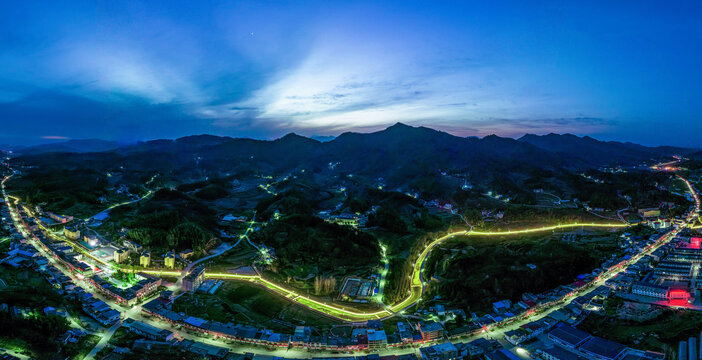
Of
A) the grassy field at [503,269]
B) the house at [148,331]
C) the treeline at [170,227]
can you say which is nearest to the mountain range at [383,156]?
the grassy field at [503,269]

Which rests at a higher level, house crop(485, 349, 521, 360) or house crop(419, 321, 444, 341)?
house crop(419, 321, 444, 341)

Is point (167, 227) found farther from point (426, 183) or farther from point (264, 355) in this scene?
point (426, 183)

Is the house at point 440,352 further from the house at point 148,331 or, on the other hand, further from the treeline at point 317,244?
the house at point 148,331

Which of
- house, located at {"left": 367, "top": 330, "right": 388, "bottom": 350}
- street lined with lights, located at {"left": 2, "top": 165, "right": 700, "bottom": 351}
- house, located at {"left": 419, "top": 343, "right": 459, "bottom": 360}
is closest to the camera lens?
house, located at {"left": 419, "top": 343, "right": 459, "bottom": 360}

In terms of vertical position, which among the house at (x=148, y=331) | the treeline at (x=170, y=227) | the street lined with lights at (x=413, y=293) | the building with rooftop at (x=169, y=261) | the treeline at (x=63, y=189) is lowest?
the street lined with lights at (x=413, y=293)

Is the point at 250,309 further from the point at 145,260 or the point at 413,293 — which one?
the point at 145,260

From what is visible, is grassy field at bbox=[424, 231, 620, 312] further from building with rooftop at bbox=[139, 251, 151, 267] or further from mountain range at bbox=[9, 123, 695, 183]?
mountain range at bbox=[9, 123, 695, 183]

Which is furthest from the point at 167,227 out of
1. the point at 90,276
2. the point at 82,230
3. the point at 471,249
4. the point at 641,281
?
the point at 641,281

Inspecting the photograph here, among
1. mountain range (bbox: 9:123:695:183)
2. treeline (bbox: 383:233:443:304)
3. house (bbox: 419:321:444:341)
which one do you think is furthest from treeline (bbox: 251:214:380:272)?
mountain range (bbox: 9:123:695:183)

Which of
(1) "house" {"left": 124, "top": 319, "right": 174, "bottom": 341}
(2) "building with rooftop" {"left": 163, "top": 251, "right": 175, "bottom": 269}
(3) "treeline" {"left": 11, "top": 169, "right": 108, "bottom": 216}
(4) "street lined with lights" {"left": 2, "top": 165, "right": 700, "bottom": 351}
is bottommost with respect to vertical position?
(4) "street lined with lights" {"left": 2, "top": 165, "right": 700, "bottom": 351}

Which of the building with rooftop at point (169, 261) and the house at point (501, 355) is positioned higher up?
the building with rooftop at point (169, 261)

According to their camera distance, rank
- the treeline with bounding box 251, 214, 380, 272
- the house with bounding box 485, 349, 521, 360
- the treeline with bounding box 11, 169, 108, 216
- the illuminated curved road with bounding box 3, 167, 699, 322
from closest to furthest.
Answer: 1. the house with bounding box 485, 349, 521, 360
2. the illuminated curved road with bounding box 3, 167, 699, 322
3. the treeline with bounding box 251, 214, 380, 272
4. the treeline with bounding box 11, 169, 108, 216
